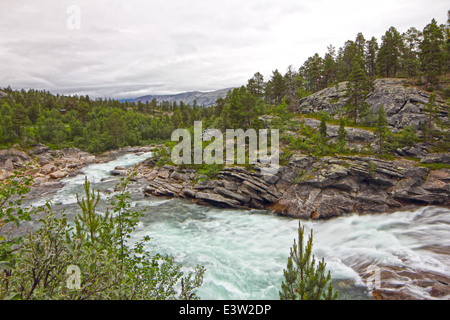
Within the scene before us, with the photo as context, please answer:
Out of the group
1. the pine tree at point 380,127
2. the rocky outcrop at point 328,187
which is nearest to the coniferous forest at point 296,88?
the pine tree at point 380,127

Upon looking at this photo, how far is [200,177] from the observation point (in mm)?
37250

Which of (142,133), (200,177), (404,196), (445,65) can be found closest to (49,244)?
(200,177)

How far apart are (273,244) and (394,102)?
136ft

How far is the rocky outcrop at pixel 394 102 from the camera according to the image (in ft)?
134

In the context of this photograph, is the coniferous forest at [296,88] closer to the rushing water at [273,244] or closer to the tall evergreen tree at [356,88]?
the tall evergreen tree at [356,88]

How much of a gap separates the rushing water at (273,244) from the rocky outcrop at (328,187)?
1.47 meters

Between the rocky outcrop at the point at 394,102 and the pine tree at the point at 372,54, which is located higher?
the pine tree at the point at 372,54

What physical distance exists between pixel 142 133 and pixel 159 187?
237 ft

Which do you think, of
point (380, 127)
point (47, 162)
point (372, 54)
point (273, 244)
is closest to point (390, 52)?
point (372, 54)

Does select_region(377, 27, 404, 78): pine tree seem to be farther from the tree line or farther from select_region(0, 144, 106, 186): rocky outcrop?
select_region(0, 144, 106, 186): rocky outcrop

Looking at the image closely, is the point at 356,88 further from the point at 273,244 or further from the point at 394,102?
the point at 273,244

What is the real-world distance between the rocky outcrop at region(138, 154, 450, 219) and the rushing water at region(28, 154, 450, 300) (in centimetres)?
147

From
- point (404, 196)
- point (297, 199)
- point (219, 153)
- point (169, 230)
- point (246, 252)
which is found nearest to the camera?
point (246, 252)
